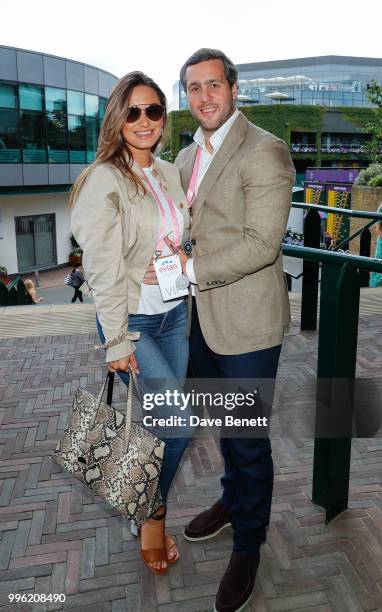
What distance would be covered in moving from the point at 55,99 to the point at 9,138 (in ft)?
11.8

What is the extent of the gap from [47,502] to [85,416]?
1.08 meters

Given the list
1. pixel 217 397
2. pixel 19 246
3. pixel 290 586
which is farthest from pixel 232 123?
pixel 19 246

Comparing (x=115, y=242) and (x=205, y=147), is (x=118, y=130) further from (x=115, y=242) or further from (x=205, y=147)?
(x=115, y=242)

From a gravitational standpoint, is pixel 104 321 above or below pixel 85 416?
above

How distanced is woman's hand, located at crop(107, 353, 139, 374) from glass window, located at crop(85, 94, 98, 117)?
31.1 m

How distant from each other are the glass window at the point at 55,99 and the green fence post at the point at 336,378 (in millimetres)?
28681

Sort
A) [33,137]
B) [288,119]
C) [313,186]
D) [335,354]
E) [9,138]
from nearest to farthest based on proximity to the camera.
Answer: [335,354] → [9,138] → [33,137] → [313,186] → [288,119]

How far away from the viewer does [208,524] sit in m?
2.73

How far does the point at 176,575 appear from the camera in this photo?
2484 millimetres

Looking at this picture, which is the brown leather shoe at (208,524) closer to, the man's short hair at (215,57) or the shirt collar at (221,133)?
the shirt collar at (221,133)

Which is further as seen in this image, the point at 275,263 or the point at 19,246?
the point at 19,246

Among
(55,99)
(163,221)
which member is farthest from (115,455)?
(55,99)

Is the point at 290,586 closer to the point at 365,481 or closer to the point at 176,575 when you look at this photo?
the point at 176,575

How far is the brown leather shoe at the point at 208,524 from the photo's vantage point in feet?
8.90
